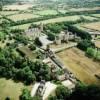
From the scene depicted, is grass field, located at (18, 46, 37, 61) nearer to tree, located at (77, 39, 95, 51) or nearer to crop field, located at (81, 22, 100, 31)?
tree, located at (77, 39, 95, 51)

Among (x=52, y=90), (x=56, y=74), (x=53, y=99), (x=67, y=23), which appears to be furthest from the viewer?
(x=67, y=23)

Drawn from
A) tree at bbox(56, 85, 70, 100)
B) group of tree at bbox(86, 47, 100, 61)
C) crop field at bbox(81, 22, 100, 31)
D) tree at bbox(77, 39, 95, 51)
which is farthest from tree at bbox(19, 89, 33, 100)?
crop field at bbox(81, 22, 100, 31)

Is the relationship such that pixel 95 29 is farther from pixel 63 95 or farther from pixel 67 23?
pixel 63 95

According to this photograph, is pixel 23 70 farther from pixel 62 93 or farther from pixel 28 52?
pixel 28 52

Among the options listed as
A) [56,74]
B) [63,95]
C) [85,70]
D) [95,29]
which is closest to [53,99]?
[63,95]

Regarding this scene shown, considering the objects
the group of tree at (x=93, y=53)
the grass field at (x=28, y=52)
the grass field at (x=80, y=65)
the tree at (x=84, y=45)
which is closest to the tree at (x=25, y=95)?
the grass field at (x=80, y=65)

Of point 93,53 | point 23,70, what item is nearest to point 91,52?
point 93,53
